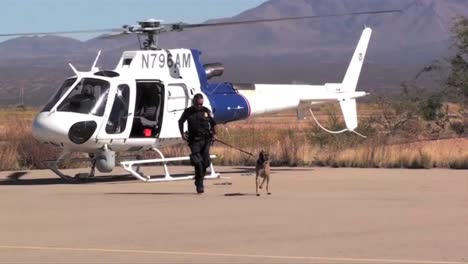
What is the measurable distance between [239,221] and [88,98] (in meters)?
7.33

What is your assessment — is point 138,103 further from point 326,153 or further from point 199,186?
point 326,153

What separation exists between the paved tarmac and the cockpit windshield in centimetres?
158

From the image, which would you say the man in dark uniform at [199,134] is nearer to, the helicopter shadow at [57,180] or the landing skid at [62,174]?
the landing skid at [62,174]

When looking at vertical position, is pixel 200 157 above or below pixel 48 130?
below

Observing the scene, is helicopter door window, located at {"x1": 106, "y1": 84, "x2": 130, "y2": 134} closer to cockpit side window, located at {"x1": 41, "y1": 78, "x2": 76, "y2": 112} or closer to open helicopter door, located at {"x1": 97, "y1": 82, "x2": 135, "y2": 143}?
open helicopter door, located at {"x1": 97, "y1": 82, "x2": 135, "y2": 143}

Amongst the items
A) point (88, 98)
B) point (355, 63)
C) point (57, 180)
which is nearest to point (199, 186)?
point (88, 98)

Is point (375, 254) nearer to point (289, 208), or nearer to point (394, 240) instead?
point (394, 240)

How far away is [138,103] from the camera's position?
2125 cm

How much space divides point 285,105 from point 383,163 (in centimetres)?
302

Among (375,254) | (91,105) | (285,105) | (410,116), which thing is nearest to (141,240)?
(375,254)

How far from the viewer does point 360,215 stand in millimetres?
14648

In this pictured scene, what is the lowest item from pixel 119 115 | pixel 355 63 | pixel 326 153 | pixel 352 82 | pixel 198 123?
pixel 326 153

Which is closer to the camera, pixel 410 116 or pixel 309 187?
pixel 309 187

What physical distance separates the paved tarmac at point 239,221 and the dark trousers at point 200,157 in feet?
1.19
